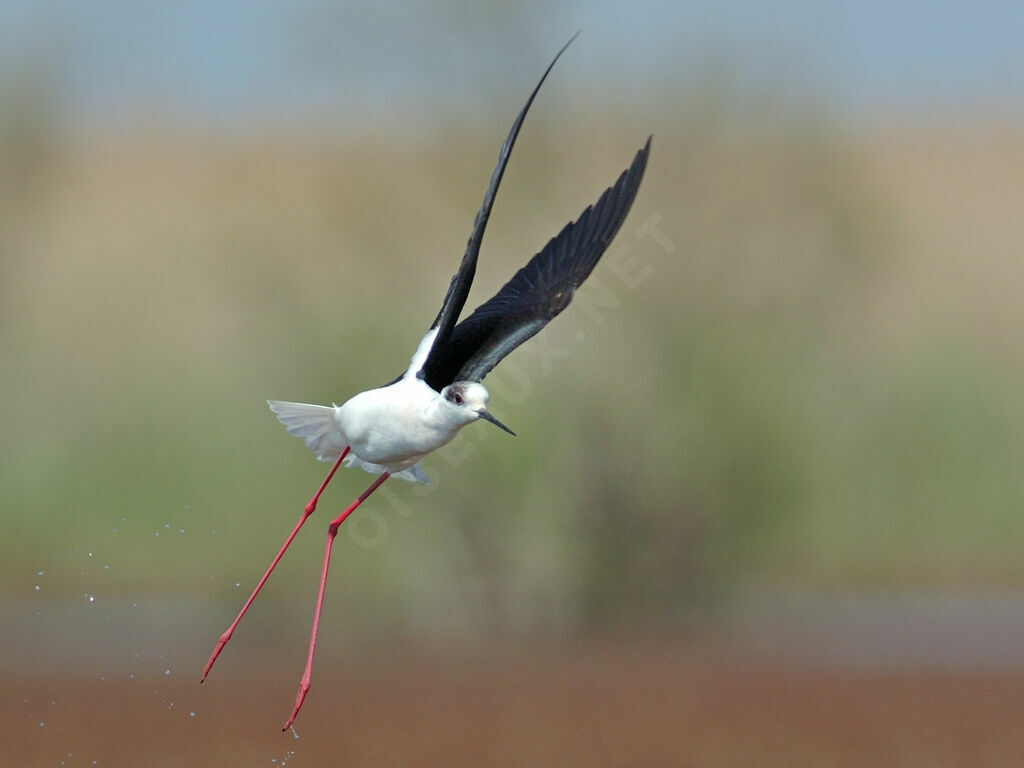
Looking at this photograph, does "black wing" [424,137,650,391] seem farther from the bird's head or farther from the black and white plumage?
the bird's head

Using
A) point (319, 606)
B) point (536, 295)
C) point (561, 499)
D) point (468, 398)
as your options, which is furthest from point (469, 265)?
point (561, 499)

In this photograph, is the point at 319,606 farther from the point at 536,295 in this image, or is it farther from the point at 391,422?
the point at 536,295

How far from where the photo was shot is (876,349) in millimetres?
21031

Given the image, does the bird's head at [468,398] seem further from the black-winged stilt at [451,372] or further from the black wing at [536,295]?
the black wing at [536,295]

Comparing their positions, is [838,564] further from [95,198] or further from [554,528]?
[95,198]

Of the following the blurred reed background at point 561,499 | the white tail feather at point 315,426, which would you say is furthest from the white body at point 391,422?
the blurred reed background at point 561,499

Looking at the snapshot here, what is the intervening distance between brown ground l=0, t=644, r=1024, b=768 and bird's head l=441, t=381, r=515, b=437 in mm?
7395

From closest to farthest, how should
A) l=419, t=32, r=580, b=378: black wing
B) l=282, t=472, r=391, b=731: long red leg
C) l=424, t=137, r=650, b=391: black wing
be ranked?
l=419, t=32, r=580, b=378: black wing
l=282, t=472, r=391, b=731: long red leg
l=424, t=137, r=650, b=391: black wing

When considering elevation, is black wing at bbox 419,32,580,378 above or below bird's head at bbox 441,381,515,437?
above

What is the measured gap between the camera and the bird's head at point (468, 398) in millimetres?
9352

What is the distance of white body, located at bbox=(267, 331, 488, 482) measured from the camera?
941cm

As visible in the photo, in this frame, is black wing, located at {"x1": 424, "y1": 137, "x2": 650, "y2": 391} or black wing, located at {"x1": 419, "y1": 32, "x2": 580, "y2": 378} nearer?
black wing, located at {"x1": 419, "y1": 32, "x2": 580, "y2": 378}

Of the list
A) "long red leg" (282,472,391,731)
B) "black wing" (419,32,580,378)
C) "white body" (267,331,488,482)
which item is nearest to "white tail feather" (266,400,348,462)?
"white body" (267,331,488,482)

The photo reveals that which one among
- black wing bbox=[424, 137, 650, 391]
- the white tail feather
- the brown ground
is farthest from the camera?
the brown ground
